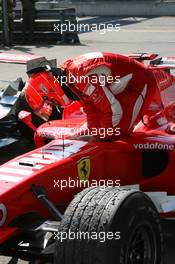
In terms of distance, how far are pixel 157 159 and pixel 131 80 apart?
0.69 meters

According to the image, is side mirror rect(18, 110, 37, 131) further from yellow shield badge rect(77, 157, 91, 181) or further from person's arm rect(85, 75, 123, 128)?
yellow shield badge rect(77, 157, 91, 181)

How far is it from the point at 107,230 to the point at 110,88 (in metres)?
1.41

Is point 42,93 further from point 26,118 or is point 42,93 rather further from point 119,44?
point 119,44

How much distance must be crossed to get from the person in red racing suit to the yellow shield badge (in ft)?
1.03

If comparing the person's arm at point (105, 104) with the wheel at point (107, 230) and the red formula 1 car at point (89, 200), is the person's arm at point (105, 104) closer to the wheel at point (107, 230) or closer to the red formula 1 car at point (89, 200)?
the red formula 1 car at point (89, 200)

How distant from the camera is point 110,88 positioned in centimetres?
445

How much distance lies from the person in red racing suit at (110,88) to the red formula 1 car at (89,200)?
0.55ft

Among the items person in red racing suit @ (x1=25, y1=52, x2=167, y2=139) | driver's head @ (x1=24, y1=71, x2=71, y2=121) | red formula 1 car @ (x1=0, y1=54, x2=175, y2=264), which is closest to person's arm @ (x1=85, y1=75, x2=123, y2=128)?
person in red racing suit @ (x1=25, y1=52, x2=167, y2=139)

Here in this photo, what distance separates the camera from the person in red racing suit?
14.4 feet

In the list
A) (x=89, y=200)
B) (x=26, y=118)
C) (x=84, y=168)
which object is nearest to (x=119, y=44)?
(x=26, y=118)

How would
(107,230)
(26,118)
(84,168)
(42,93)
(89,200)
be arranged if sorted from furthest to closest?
(26,118) → (42,93) → (84,168) → (89,200) → (107,230)

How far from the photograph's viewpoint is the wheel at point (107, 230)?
132 inches

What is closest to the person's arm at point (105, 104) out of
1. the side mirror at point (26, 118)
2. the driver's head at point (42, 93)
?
the driver's head at point (42, 93)

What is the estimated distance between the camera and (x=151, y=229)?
12.3ft
